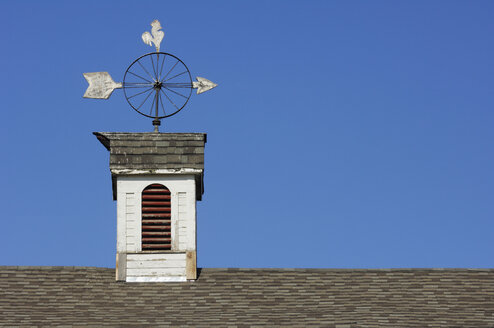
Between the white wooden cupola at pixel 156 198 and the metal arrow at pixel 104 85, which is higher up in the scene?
the metal arrow at pixel 104 85

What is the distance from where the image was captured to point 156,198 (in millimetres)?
29797

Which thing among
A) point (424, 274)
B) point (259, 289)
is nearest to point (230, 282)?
point (259, 289)

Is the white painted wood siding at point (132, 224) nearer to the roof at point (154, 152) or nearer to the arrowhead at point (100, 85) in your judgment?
the roof at point (154, 152)

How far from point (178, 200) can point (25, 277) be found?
433 cm

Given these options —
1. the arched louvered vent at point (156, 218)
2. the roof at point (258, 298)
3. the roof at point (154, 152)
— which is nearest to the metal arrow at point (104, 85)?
the roof at point (154, 152)

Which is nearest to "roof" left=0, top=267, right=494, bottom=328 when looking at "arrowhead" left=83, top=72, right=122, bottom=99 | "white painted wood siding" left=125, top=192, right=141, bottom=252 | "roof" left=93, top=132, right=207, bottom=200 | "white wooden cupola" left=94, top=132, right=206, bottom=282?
"white wooden cupola" left=94, top=132, right=206, bottom=282

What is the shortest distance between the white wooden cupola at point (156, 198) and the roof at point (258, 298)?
66 centimetres

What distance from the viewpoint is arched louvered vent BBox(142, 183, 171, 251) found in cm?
2941

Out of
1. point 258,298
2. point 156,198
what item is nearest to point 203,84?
point 156,198

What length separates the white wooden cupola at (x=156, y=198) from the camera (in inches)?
1145

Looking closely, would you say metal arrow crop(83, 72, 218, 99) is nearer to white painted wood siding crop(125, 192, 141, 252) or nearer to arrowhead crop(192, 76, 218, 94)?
arrowhead crop(192, 76, 218, 94)

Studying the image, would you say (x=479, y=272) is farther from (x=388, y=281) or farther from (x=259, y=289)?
(x=259, y=289)

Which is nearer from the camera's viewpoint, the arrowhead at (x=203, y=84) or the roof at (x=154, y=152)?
the roof at (x=154, y=152)

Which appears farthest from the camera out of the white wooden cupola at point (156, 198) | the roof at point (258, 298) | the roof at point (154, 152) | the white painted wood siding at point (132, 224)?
the roof at point (154, 152)
